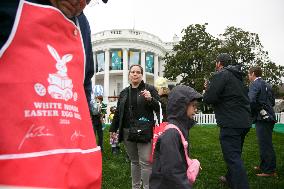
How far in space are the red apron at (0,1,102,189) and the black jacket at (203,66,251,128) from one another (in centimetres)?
424

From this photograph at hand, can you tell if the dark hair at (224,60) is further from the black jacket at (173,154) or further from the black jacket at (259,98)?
the black jacket at (173,154)

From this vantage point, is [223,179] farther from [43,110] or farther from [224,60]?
[43,110]

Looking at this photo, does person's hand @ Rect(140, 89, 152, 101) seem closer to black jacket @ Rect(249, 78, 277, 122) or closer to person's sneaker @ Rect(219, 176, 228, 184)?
person's sneaker @ Rect(219, 176, 228, 184)

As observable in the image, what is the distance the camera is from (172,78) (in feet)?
150

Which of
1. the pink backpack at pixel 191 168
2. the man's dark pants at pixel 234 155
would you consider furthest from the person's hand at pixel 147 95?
the pink backpack at pixel 191 168

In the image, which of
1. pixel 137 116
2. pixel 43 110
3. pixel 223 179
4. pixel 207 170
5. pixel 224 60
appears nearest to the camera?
pixel 43 110

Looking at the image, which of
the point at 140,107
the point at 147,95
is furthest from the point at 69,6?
the point at 140,107

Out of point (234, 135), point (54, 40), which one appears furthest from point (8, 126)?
point (234, 135)

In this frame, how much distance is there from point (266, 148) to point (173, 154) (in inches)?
174

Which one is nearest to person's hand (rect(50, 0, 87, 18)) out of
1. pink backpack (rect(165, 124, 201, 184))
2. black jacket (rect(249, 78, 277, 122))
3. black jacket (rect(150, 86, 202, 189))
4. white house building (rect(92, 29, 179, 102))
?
black jacket (rect(150, 86, 202, 189))

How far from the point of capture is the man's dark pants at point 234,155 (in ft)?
17.0

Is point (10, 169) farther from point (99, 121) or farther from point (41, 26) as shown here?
point (99, 121)

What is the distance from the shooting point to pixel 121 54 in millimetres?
63000

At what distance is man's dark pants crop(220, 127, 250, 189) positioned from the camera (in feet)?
17.0
